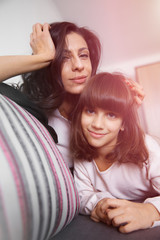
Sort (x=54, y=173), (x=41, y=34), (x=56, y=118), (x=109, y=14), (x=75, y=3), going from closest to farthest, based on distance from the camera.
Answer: (x=54, y=173) < (x=41, y=34) < (x=56, y=118) < (x=75, y=3) < (x=109, y=14)

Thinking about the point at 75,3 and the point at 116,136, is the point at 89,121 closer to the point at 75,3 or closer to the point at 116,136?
→ the point at 116,136

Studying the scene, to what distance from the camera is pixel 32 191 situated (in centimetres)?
28

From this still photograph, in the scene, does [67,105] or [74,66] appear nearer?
[74,66]

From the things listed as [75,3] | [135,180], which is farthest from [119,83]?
[75,3]

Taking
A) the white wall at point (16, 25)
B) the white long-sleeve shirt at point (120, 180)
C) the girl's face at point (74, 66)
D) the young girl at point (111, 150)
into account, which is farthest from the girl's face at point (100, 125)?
the white wall at point (16, 25)

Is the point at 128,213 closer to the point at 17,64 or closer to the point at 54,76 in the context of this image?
the point at 17,64

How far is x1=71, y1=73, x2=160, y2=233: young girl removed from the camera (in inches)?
21.0

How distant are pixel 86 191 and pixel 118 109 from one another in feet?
0.87

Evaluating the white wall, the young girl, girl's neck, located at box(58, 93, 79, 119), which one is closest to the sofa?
the young girl

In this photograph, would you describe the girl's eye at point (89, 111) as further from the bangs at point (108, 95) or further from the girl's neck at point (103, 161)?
the girl's neck at point (103, 161)

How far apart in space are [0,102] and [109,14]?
1.55m

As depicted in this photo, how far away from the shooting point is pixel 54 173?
341 millimetres

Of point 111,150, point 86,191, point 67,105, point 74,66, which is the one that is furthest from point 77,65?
point 86,191

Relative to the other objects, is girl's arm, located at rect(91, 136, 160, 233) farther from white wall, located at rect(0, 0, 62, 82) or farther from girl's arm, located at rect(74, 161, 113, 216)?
white wall, located at rect(0, 0, 62, 82)
